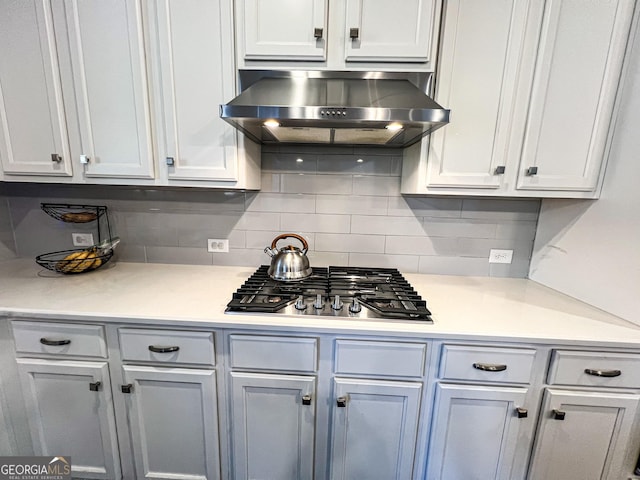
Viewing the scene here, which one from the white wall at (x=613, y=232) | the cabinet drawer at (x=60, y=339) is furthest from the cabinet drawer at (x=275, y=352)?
the white wall at (x=613, y=232)

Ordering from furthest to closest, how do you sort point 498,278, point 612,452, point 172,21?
point 498,278 < point 172,21 < point 612,452

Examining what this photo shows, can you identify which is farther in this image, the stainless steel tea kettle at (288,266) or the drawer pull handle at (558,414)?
the stainless steel tea kettle at (288,266)

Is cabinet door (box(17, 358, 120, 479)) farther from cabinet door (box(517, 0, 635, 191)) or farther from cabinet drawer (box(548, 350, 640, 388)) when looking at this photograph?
cabinet door (box(517, 0, 635, 191))

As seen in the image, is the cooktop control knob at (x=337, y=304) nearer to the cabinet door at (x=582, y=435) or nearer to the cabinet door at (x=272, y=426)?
the cabinet door at (x=272, y=426)

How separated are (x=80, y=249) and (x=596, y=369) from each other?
9.12 ft

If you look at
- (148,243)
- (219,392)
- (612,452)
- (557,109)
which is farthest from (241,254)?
(612,452)

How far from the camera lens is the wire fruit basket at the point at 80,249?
4.76ft

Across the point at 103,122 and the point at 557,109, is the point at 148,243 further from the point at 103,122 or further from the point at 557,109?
the point at 557,109

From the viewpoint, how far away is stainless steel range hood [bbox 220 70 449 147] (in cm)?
95

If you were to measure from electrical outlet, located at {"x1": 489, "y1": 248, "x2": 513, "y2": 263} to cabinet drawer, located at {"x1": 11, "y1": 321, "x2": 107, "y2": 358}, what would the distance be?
6.76 feet

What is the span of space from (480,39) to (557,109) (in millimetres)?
473

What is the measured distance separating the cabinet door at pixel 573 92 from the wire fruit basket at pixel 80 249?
90.8 inches

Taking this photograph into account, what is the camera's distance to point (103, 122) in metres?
1.27

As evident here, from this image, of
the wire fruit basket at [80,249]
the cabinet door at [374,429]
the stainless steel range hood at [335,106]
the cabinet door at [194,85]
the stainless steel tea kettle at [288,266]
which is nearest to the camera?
the stainless steel range hood at [335,106]
